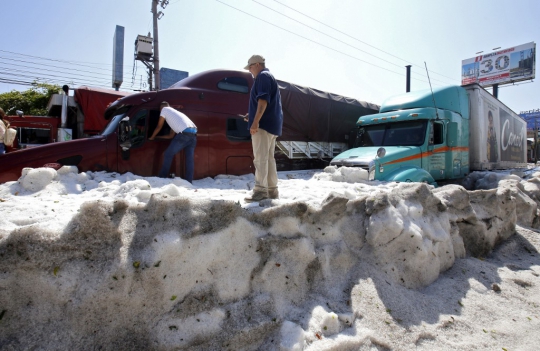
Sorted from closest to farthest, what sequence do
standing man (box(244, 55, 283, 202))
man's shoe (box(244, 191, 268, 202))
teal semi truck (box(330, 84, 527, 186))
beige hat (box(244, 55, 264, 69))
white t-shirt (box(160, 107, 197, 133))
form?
man's shoe (box(244, 191, 268, 202)) < standing man (box(244, 55, 283, 202)) < beige hat (box(244, 55, 264, 69)) < white t-shirt (box(160, 107, 197, 133)) < teal semi truck (box(330, 84, 527, 186))

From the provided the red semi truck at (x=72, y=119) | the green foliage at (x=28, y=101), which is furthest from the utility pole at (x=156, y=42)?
the green foliage at (x=28, y=101)

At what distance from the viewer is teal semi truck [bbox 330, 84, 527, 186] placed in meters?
6.46

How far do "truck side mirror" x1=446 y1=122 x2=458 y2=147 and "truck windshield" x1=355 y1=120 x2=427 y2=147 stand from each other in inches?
29.2

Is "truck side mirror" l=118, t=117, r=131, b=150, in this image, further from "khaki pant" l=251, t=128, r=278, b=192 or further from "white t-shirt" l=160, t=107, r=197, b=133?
"khaki pant" l=251, t=128, r=278, b=192

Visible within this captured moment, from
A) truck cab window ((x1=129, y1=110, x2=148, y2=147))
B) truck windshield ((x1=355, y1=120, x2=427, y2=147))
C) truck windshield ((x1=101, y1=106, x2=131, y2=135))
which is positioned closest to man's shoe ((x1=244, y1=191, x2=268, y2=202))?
truck cab window ((x1=129, y1=110, x2=148, y2=147))

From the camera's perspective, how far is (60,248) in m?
2.13

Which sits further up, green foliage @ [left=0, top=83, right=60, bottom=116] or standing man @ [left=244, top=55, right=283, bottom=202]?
green foliage @ [left=0, top=83, right=60, bottom=116]

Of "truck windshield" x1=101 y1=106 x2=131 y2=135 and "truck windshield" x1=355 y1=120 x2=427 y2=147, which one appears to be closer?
"truck windshield" x1=101 y1=106 x2=131 y2=135

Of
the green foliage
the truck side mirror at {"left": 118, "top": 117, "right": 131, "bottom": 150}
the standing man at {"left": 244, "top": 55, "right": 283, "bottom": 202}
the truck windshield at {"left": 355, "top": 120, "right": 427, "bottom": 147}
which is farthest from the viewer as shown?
the green foliage

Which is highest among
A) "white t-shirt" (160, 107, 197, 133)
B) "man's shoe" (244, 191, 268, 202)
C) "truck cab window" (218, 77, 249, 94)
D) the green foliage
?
the green foliage

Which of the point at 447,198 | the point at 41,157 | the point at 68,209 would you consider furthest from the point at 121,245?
the point at 447,198

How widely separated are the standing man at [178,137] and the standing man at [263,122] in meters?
1.68

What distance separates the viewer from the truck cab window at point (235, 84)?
6.29 m

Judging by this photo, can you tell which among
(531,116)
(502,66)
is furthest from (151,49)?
(531,116)
